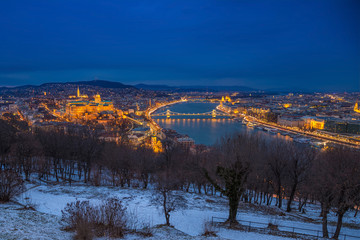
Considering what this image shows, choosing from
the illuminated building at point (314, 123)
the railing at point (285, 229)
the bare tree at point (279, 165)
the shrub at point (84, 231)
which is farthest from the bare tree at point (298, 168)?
the illuminated building at point (314, 123)

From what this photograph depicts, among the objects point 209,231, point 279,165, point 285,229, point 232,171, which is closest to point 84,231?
point 209,231

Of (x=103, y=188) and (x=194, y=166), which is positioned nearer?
(x=103, y=188)

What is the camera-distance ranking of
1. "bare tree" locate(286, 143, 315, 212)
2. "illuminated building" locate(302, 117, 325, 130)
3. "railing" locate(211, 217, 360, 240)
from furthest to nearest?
"illuminated building" locate(302, 117, 325, 130) < "bare tree" locate(286, 143, 315, 212) < "railing" locate(211, 217, 360, 240)

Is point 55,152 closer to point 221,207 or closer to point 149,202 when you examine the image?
point 149,202

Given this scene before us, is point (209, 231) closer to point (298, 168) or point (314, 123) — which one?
point (298, 168)

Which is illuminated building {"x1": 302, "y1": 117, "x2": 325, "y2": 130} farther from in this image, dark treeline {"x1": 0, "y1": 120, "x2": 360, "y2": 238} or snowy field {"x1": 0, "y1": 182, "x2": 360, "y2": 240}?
snowy field {"x1": 0, "y1": 182, "x2": 360, "y2": 240}

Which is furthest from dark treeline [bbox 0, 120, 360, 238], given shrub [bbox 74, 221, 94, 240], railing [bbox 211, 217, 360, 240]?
shrub [bbox 74, 221, 94, 240]

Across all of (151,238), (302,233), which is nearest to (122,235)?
(151,238)
